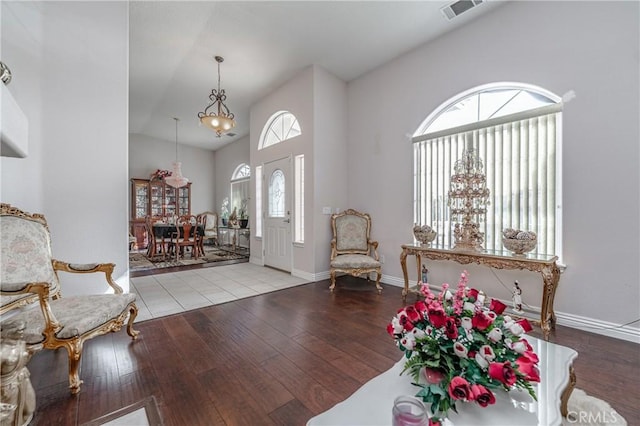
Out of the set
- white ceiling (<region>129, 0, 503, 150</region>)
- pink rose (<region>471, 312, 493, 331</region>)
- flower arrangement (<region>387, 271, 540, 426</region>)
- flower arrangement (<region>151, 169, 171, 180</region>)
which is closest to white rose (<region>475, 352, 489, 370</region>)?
flower arrangement (<region>387, 271, 540, 426</region>)

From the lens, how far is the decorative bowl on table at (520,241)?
7.96ft

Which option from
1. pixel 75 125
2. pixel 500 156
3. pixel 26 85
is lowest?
pixel 500 156

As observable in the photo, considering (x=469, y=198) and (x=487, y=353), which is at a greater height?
(x=469, y=198)

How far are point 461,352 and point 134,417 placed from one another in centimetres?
163

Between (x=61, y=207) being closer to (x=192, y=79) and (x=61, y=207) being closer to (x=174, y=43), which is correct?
(x=174, y=43)

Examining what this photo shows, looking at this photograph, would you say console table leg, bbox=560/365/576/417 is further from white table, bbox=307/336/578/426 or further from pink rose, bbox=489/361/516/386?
pink rose, bbox=489/361/516/386

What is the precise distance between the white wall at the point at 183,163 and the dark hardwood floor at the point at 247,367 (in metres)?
6.41

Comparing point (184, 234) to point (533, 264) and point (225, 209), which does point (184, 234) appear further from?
point (533, 264)

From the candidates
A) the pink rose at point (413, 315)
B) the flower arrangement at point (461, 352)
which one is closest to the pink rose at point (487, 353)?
the flower arrangement at point (461, 352)

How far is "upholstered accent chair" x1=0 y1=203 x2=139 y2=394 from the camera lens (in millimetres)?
1527

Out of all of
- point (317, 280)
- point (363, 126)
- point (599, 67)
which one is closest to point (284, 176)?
point (363, 126)

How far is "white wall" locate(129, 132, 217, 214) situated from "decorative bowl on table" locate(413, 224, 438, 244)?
678cm

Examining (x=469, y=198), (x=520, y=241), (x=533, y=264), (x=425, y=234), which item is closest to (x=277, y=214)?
(x=425, y=234)

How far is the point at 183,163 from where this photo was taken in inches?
343
